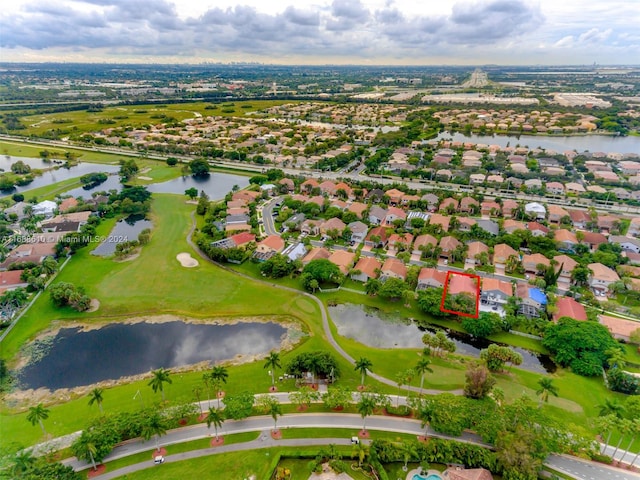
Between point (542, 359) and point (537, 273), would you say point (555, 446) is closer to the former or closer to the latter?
point (542, 359)

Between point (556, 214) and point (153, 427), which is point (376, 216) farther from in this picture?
point (153, 427)

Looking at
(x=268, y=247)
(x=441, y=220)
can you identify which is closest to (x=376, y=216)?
(x=441, y=220)

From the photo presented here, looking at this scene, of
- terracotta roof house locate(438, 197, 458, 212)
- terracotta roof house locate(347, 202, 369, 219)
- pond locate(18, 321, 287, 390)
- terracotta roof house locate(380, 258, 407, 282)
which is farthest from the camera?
terracotta roof house locate(438, 197, 458, 212)

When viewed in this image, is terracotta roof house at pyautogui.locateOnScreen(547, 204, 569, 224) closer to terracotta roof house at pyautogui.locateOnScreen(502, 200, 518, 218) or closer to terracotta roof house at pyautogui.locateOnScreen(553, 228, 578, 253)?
terracotta roof house at pyautogui.locateOnScreen(502, 200, 518, 218)

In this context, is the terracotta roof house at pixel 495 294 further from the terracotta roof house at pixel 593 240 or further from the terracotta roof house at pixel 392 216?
the terracotta roof house at pixel 392 216

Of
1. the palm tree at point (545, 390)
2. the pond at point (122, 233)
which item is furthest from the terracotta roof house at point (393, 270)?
the pond at point (122, 233)

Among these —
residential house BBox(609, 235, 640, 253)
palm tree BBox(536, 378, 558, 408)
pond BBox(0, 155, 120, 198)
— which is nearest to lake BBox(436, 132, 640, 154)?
residential house BBox(609, 235, 640, 253)

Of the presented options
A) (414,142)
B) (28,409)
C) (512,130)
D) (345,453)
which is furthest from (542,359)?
(512,130)
